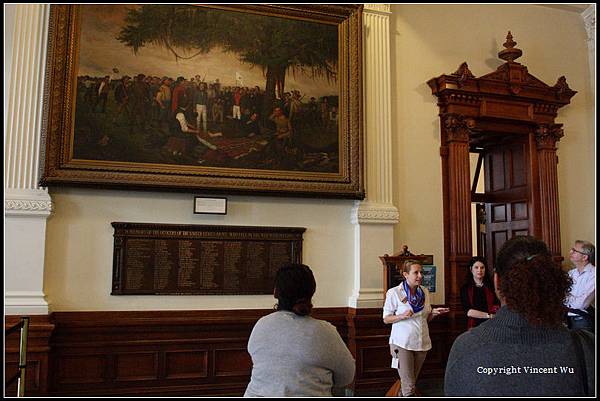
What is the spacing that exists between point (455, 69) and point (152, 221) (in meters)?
5.05

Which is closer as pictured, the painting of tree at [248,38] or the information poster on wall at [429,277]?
the painting of tree at [248,38]

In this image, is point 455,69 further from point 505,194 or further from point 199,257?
point 199,257

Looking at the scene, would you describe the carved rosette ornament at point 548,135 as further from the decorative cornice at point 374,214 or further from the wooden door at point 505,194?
the decorative cornice at point 374,214

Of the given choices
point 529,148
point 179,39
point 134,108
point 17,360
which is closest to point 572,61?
point 529,148

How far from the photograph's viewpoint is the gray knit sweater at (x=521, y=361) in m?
2.01

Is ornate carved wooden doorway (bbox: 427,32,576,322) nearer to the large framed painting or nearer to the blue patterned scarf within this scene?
the large framed painting

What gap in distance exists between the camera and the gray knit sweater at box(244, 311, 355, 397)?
2.57 meters

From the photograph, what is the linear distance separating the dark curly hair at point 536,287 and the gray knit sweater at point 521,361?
4 centimetres

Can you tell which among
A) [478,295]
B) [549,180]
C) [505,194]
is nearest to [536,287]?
[478,295]

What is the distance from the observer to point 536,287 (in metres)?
2.07

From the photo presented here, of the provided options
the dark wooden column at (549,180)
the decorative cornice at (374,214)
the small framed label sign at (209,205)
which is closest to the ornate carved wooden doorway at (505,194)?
the dark wooden column at (549,180)

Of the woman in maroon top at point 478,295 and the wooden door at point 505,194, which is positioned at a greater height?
the wooden door at point 505,194

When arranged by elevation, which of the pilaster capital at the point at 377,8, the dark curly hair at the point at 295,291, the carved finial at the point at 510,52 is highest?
the pilaster capital at the point at 377,8

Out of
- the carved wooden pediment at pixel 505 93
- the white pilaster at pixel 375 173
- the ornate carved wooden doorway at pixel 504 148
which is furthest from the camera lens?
the carved wooden pediment at pixel 505 93
